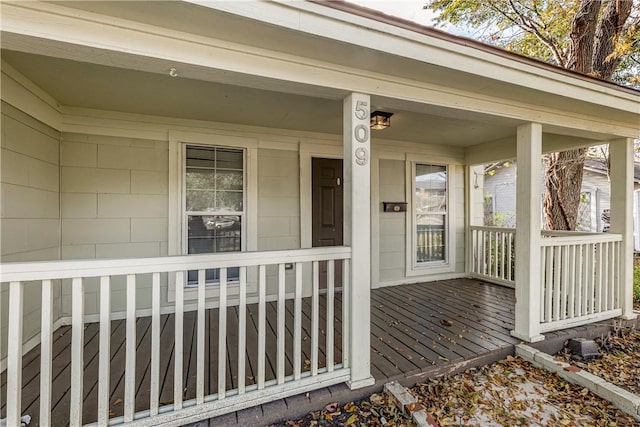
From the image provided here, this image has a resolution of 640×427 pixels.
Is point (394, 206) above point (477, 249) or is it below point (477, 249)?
above

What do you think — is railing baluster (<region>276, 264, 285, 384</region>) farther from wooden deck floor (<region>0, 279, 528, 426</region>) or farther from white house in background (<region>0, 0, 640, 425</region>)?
wooden deck floor (<region>0, 279, 528, 426</region>)

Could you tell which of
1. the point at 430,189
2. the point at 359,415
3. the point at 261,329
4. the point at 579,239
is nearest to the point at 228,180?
the point at 261,329

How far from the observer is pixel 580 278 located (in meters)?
3.14

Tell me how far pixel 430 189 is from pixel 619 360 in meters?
2.93

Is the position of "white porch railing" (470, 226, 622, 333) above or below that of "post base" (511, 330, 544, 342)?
above

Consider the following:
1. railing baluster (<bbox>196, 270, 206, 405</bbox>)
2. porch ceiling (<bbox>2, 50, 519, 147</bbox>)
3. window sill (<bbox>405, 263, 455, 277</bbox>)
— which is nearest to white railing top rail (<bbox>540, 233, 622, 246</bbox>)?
porch ceiling (<bbox>2, 50, 519, 147</bbox>)

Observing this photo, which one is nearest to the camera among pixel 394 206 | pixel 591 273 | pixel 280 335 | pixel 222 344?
pixel 222 344

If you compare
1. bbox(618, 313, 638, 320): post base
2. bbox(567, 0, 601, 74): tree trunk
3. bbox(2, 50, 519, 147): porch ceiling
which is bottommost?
bbox(618, 313, 638, 320): post base

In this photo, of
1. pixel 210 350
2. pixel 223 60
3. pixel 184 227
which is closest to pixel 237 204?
pixel 184 227

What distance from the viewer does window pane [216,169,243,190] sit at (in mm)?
3600

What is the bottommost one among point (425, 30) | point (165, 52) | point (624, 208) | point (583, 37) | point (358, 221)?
point (358, 221)

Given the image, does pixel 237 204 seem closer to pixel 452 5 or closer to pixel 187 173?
pixel 187 173

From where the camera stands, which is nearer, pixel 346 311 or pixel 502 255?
pixel 346 311

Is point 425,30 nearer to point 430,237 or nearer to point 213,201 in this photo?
point 213,201
